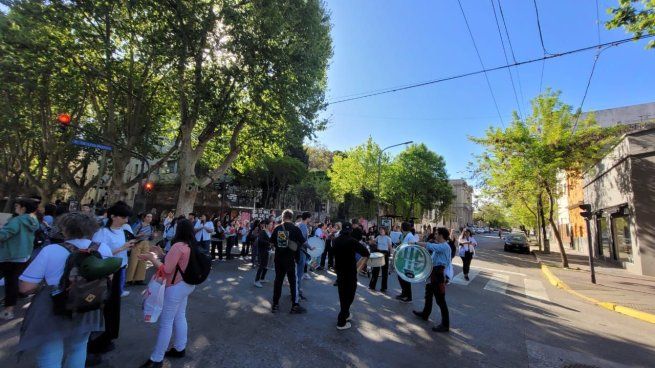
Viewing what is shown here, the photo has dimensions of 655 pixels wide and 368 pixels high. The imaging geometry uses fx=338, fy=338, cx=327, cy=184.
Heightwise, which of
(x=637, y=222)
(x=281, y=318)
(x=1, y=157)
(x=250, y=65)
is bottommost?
(x=281, y=318)

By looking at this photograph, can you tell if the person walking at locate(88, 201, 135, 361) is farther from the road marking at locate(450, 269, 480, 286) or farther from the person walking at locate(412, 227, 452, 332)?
the road marking at locate(450, 269, 480, 286)

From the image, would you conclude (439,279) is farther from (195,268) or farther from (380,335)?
(195,268)

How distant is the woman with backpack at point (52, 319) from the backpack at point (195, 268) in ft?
3.11

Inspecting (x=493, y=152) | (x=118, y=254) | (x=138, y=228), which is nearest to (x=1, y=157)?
(x=138, y=228)

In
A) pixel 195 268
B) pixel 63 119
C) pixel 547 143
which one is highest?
pixel 547 143

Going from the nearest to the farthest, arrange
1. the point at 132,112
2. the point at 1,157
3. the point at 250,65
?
1. the point at 250,65
2. the point at 132,112
3. the point at 1,157

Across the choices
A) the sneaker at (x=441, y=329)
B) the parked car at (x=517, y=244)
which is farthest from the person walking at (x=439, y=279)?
the parked car at (x=517, y=244)

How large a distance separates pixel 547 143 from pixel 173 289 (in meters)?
17.3

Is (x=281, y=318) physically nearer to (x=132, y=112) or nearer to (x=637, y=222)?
(x=637, y=222)

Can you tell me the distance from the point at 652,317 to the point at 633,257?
9.01 meters

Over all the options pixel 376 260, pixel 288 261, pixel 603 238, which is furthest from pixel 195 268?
pixel 603 238

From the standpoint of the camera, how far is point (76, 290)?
106 inches

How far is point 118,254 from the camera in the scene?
4406 millimetres

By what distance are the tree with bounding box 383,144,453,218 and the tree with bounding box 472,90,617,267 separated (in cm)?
2114
